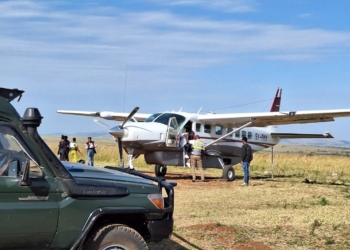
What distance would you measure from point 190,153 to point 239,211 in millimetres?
9448

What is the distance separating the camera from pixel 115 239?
241 inches

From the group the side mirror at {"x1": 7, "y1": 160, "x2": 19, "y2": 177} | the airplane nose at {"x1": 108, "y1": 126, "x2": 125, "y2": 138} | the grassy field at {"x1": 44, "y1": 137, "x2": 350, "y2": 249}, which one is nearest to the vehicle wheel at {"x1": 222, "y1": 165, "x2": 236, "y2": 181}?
the grassy field at {"x1": 44, "y1": 137, "x2": 350, "y2": 249}

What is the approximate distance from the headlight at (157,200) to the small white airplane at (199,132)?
547 inches

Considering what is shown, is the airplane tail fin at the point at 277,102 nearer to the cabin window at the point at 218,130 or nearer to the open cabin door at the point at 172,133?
the cabin window at the point at 218,130

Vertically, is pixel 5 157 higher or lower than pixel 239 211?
higher

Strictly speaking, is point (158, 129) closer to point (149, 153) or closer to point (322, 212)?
point (149, 153)

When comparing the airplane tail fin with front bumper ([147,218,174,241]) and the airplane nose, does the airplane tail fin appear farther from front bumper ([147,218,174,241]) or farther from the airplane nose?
front bumper ([147,218,174,241])

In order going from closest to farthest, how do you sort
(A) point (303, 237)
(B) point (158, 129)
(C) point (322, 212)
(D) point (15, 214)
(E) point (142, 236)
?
(D) point (15, 214), (E) point (142, 236), (A) point (303, 237), (C) point (322, 212), (B) point (158, 129)

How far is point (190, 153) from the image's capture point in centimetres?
2203

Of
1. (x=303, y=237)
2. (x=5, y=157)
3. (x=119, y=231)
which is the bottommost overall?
(x=303, y=237)

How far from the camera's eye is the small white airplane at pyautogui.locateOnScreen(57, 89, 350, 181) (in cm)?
2134

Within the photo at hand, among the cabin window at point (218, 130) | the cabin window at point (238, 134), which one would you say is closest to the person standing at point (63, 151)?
the cabin window at point (218, 130)

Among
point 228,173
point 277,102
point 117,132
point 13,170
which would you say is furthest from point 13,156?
point 277,102

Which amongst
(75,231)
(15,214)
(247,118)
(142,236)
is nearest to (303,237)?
(142,236)
